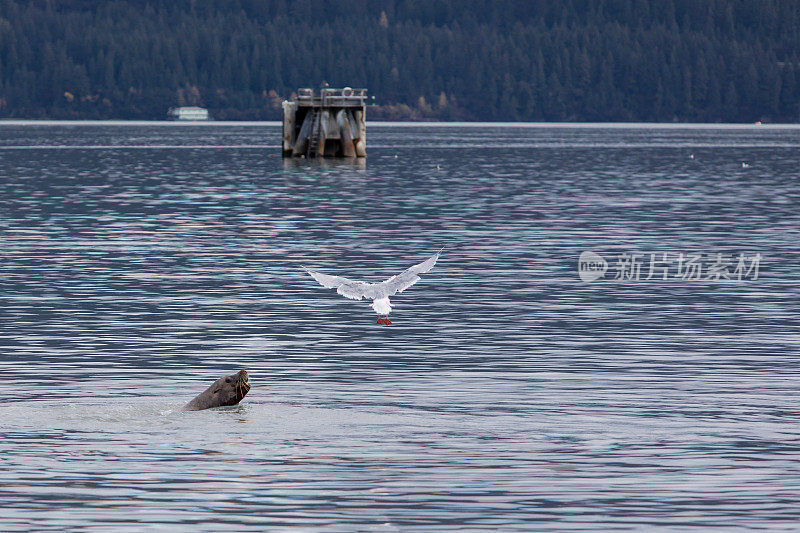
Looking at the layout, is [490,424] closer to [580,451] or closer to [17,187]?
[580,451]

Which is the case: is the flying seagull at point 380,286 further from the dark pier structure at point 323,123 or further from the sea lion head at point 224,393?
the dark pier structure at point 323,123

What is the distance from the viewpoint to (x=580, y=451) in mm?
18609

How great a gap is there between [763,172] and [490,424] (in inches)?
3536

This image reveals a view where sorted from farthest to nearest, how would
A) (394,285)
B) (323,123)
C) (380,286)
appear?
(323,123)
(380,286)
(394,285)

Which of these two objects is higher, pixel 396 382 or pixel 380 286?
pixel 380 286

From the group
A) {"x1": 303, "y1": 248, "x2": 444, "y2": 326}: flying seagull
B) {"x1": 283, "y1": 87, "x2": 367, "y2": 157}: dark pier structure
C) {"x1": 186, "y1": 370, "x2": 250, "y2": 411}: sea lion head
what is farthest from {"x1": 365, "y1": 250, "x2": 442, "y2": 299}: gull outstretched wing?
{"x1": 283, "y1": 87, "x2": 367, "y2": 157}: dark pier structure

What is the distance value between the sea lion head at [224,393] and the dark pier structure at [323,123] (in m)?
85.3

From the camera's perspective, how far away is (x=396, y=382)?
23219 mm

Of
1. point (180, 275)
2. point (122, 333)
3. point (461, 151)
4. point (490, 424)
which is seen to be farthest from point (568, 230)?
point (461, 151)

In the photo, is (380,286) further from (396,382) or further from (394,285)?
(396,382)

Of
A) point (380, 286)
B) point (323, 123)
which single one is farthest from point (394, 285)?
point (323, 123)

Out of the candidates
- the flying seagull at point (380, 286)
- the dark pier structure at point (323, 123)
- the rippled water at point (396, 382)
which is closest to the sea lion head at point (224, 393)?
the rippled water at point (396, 382)

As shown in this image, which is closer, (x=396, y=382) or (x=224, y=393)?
(x=224, y=393)

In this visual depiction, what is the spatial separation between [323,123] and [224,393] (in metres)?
91.2
